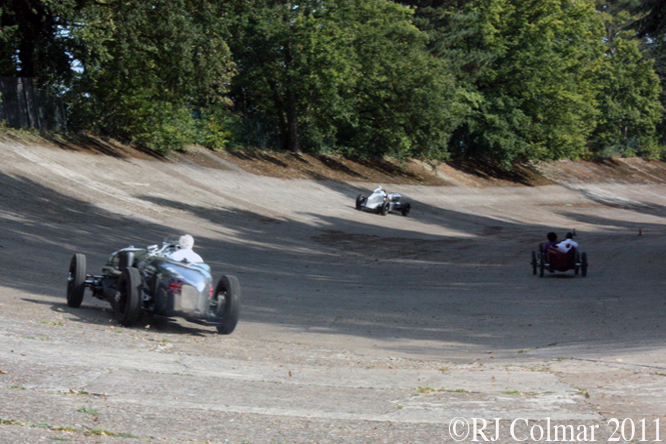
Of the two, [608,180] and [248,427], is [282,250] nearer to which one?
[248,427]

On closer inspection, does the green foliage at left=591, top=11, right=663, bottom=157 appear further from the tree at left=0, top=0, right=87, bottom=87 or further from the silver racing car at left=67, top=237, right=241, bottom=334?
the silver racing car at left=67, top=237, right=241, bottom=334

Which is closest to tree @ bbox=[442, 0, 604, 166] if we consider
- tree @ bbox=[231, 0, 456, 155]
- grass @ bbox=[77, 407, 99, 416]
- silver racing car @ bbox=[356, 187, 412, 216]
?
tree @ bbox=[231, 0, 456, 155]

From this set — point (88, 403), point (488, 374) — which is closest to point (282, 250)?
point (488, 374)

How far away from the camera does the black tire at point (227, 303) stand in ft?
35.2

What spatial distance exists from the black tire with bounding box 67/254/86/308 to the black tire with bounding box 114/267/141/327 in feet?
3.87

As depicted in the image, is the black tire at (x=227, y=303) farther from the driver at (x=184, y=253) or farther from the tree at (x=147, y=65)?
the tree at (x=147, y=65)

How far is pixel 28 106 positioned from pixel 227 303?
28.2 m

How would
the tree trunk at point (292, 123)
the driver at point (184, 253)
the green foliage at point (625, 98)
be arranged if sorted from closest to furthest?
the driver at point (184, 253), the tree trunk at point (292, 123), the green foliage at point (625, 98)

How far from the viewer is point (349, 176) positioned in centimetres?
4931

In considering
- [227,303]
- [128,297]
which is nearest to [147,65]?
[128,297]

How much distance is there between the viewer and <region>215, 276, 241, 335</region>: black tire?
10.7 meters

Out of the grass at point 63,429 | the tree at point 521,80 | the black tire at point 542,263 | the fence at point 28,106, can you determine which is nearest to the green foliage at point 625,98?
the tree at point 521,80

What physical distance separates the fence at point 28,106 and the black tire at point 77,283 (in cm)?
2420

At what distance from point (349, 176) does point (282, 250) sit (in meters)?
25.4
